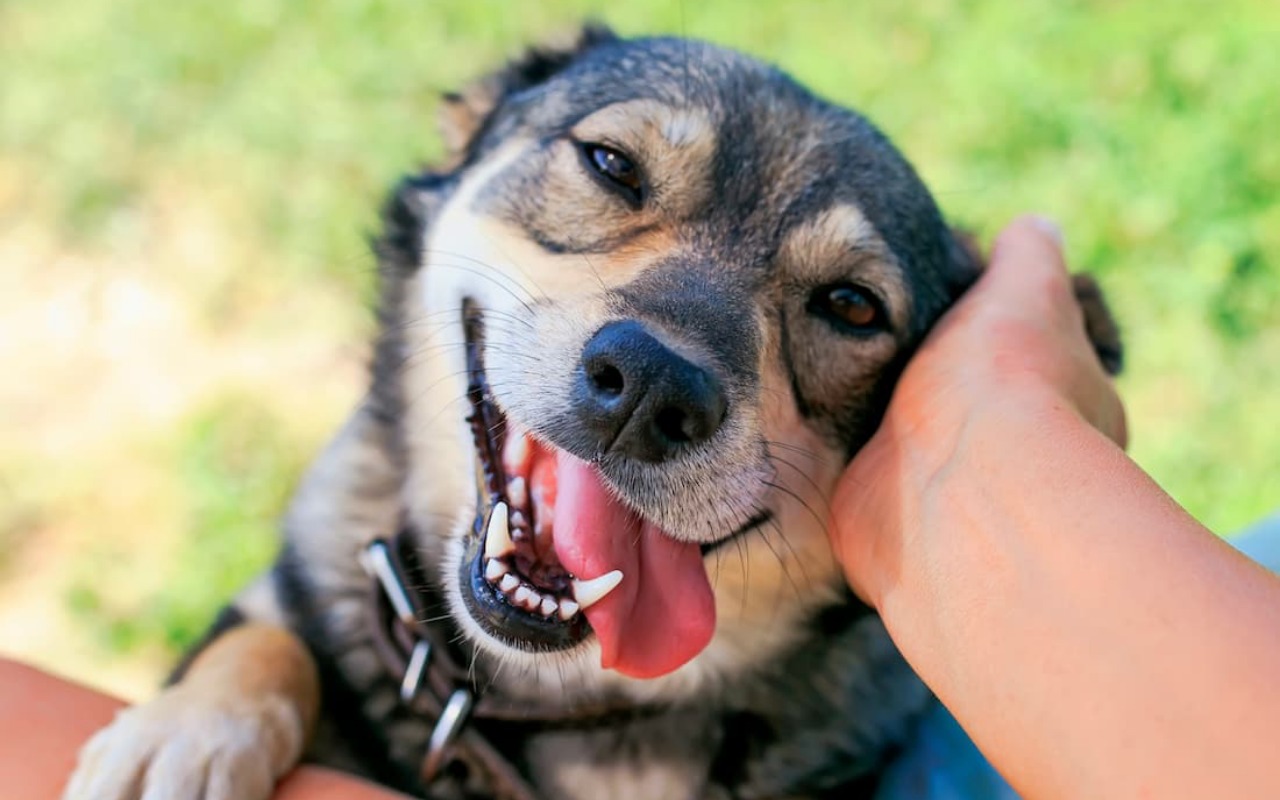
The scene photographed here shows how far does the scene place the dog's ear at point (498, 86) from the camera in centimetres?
276

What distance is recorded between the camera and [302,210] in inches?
181

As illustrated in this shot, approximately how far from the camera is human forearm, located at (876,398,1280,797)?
124cm

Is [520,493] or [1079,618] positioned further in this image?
[520,493]

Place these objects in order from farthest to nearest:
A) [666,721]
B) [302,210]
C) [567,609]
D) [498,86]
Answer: [302,210] → [498,86] → [666,721] → [567,609]

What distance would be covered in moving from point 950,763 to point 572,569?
952mm


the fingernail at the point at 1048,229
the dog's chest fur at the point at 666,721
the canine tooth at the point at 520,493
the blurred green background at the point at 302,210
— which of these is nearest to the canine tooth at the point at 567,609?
the canine tooth at the point at 520,493

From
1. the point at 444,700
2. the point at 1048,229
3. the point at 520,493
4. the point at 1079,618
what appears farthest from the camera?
the point at 1048,229

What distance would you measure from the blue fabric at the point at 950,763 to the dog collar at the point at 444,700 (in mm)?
548

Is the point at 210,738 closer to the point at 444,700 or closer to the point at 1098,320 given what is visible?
the point at 444,700

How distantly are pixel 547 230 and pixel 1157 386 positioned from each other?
3017 mm

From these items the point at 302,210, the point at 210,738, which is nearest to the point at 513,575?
the point at 210,738

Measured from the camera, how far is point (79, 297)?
169 inches

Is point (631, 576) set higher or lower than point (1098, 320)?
lower

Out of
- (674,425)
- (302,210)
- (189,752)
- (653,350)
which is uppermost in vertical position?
(653,350)
